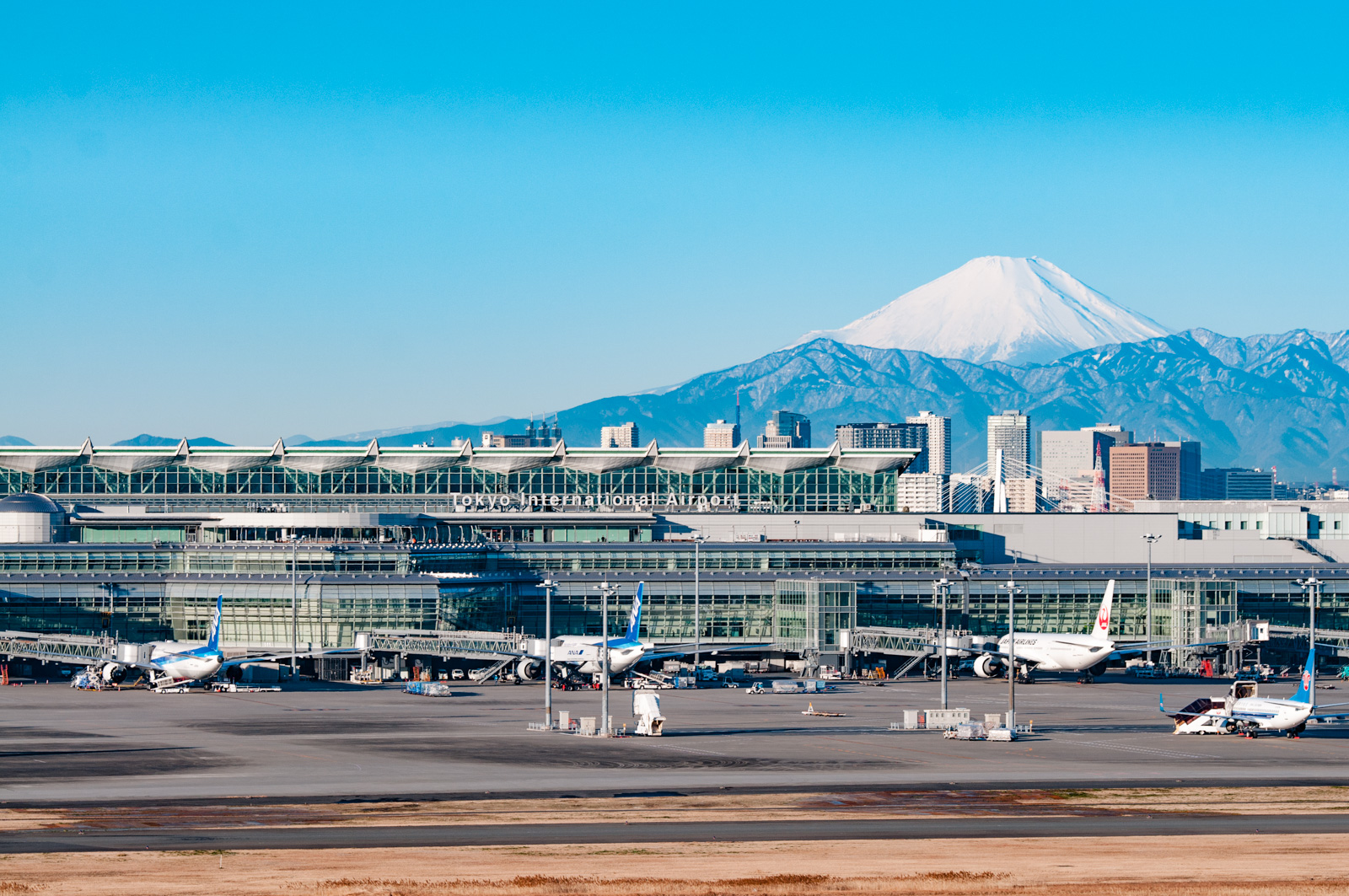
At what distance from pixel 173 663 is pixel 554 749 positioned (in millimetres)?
58596

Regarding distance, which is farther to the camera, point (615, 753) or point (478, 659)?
point (478, 659)

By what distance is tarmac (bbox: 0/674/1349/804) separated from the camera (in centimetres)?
8025

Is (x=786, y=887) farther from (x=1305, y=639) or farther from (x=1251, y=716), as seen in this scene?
(x=1305, y=639)

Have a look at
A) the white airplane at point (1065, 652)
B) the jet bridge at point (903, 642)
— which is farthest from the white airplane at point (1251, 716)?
the jet bridge at point (903, 642)

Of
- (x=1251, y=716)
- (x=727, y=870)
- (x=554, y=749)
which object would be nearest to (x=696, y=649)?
(x=1251, y=716)

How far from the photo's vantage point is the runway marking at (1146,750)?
3750 inches

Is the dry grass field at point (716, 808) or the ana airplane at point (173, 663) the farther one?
the ana airplane at point (173, 663)

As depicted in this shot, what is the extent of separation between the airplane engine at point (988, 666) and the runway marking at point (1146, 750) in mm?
61066

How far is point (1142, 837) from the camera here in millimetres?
64062

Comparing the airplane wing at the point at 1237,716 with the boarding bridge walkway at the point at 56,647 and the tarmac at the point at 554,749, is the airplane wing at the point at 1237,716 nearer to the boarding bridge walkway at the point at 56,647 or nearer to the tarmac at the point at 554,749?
the tarmac at the point at 554,749

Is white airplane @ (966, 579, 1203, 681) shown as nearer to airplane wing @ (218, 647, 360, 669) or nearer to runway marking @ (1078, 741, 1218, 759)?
runway marking @ (1078, 741, 1218, 759)

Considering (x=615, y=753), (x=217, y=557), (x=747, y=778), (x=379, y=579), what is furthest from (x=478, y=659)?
(x=747, y=778)

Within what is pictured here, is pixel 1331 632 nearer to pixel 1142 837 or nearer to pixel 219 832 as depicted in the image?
pixel 1142 837

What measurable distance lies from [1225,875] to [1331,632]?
132243mm
